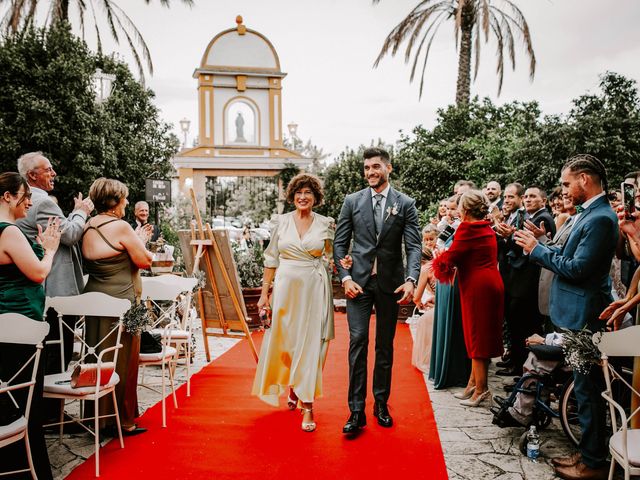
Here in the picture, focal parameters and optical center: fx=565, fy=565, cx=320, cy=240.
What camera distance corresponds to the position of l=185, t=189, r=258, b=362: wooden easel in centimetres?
634

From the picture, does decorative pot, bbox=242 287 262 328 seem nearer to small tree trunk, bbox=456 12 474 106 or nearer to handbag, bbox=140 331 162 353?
handbag, bbox=140 331 162 353

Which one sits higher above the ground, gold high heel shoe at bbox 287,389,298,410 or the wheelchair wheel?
the wheelchair wheel

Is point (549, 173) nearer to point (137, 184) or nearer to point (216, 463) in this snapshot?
point (216, 463)

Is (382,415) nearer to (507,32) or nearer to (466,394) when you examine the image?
(466,394)

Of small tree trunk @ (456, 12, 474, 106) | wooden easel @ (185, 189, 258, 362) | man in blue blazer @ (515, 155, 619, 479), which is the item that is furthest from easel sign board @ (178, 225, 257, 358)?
small tree trunk @ (456, 12, 474, 106)

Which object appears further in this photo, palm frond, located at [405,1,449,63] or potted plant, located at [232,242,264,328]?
palm frond, located at [405,1,449,63]

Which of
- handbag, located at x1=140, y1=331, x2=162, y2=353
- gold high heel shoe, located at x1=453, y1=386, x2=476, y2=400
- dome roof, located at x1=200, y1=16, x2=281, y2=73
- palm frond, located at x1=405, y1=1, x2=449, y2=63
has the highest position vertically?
dome roof, located at x1=200, y1=16, x2=281, y2=73

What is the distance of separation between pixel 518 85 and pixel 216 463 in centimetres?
1388

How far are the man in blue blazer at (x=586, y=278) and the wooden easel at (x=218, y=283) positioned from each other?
11.4 ft

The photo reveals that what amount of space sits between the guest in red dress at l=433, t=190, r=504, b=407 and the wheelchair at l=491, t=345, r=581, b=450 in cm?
78

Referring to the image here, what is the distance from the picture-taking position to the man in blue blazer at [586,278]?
11.0 ft

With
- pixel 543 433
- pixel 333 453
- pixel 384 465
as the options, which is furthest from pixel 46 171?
pixel 543 433

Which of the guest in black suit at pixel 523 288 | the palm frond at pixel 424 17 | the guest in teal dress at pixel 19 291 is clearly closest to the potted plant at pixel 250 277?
the guest in black suit at pixel 523 288

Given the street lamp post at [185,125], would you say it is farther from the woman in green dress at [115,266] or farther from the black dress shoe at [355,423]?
the black dress shoe at [355,423]
